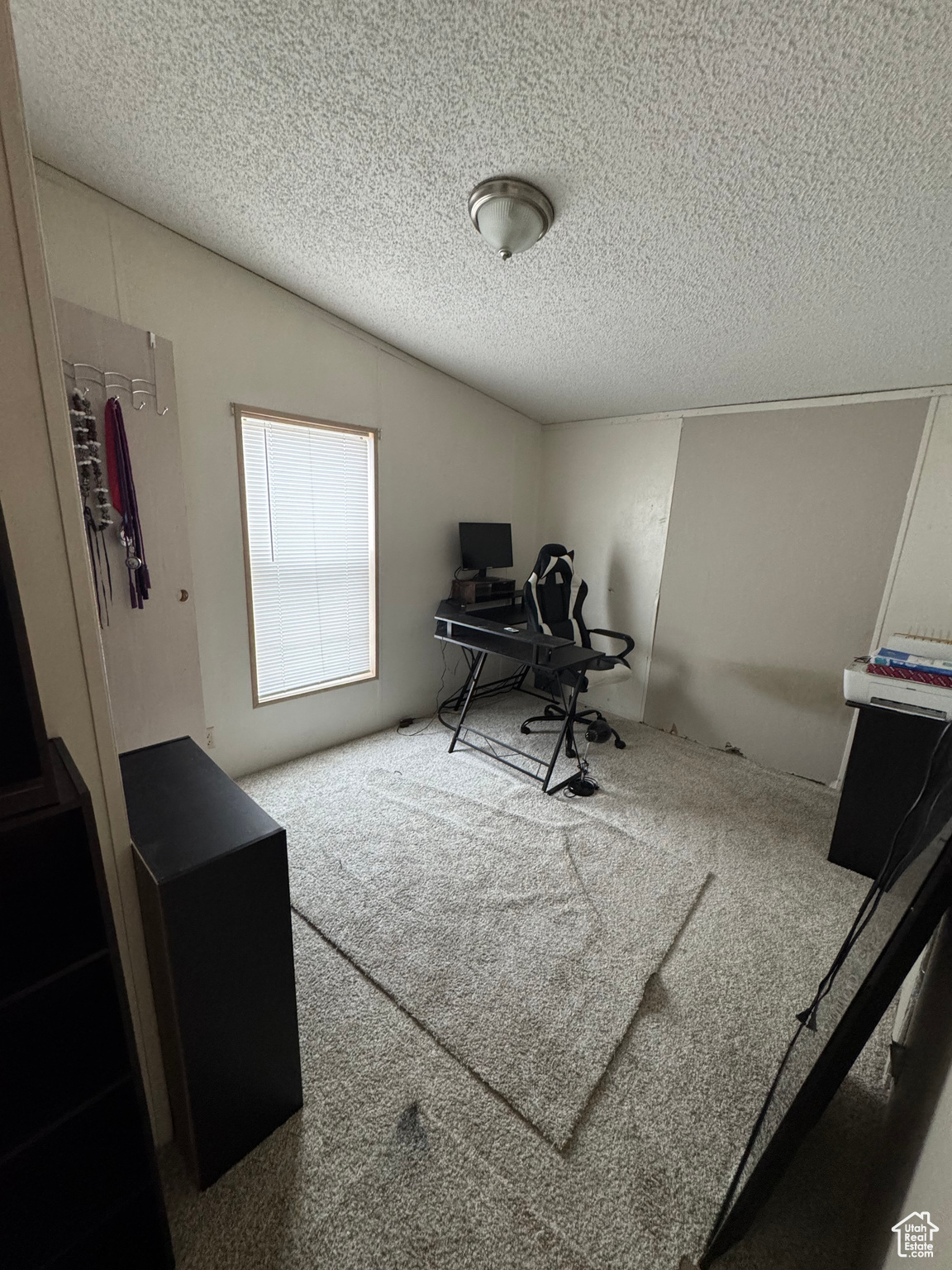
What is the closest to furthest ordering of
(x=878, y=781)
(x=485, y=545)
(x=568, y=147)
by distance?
1. (x=568, y=147)
2. (x=878, y=781)
3. (x=485, y=545)

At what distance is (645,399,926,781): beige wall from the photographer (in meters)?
2.67

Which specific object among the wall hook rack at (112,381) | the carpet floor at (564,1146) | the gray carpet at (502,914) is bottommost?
the carpet floor at (564,1146)

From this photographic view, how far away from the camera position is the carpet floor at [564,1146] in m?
1.04

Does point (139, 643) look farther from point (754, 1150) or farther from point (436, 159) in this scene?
point (754, 1150)

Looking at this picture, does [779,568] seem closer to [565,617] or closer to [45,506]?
[565,617]

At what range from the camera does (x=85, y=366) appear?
1.95 meters

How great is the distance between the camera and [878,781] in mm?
2162

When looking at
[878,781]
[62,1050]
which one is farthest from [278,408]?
[878,781]

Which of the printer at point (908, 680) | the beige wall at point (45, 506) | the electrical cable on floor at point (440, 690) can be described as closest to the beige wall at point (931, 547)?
the printer at point (908, 680)

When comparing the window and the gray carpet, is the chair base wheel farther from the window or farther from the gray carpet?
the window

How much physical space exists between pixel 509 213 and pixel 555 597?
232 cm

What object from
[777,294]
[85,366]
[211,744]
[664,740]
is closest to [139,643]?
[211,744]

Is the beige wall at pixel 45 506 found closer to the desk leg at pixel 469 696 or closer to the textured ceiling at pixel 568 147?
the textured ceiling at pixel 568 147

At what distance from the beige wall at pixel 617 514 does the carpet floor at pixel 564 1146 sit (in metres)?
2.04
